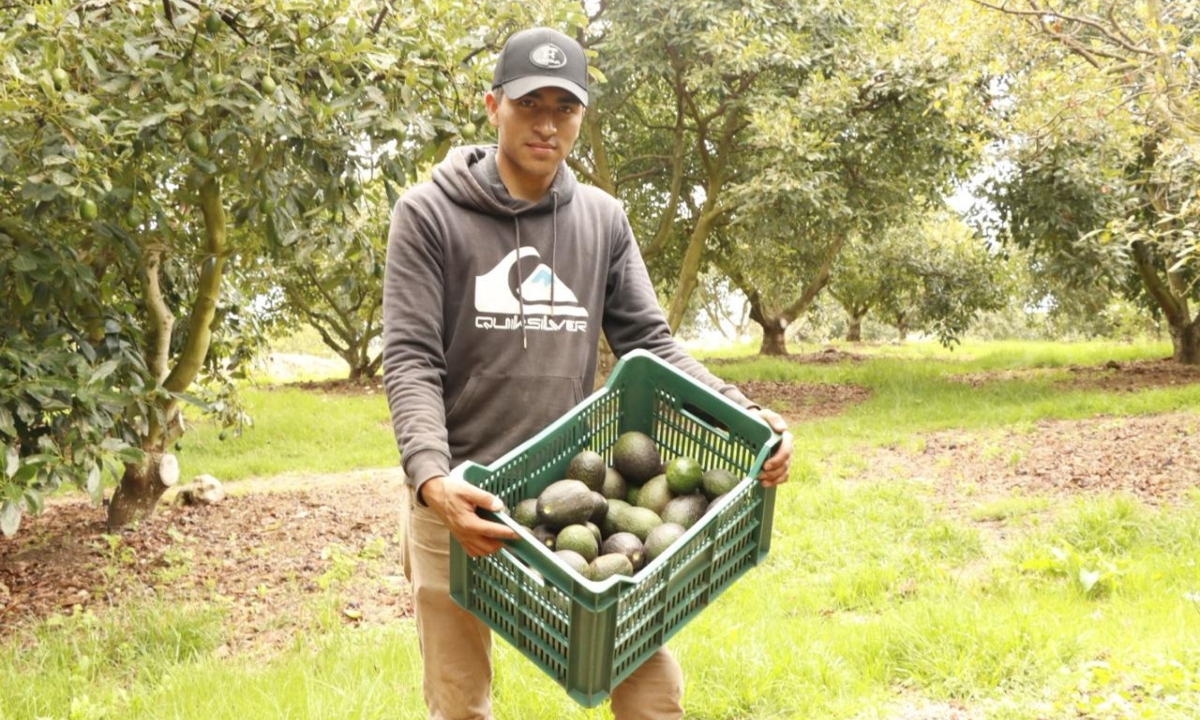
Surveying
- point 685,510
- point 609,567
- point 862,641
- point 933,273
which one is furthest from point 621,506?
point 933,273

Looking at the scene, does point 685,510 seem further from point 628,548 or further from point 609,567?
point 609,567

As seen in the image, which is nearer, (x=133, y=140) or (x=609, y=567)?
(x=609, y=567)

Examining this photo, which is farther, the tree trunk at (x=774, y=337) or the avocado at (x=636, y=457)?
the tree trunk at (x=774, y=337)

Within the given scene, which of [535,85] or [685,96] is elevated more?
[685,96]

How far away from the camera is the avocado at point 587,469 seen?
93.6 inches

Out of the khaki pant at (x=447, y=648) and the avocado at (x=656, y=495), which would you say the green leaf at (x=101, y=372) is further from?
the avocado at (x=656, y=495)

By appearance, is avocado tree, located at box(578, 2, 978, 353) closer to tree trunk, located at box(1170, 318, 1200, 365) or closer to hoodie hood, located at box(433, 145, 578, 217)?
tree trunk, located at box(1170, 318, 1200, 365)

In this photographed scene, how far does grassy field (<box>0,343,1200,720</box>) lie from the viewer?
3506 millimetres

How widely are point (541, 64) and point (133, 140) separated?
2.65m

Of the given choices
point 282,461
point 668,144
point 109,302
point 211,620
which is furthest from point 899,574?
point 668,144

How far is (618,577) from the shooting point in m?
1.86

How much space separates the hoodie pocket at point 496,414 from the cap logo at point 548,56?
753 millimetres

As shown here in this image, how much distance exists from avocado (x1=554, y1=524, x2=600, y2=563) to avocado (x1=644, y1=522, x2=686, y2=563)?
0.12 meters

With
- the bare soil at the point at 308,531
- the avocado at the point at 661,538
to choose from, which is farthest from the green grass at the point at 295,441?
the avocado at the point at 661,538
